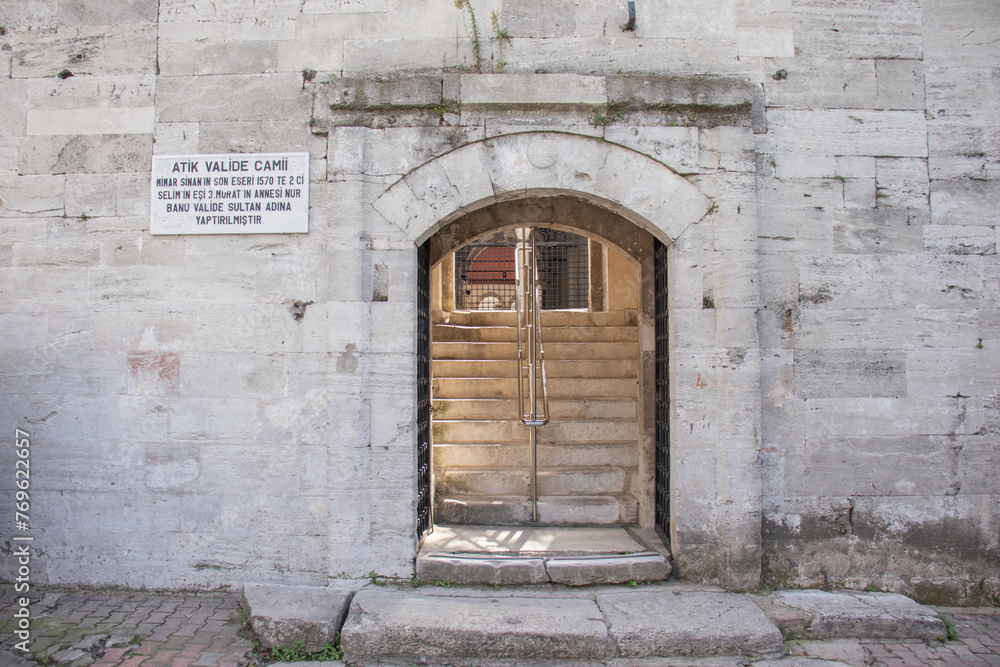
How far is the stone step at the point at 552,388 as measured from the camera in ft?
17.1

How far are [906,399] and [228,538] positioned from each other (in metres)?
4.04

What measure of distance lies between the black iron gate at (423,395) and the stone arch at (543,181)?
33 cm

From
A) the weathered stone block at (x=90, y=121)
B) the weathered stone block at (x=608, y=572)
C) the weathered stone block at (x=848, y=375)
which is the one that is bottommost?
the weathered stone block at (x=608, y=572)

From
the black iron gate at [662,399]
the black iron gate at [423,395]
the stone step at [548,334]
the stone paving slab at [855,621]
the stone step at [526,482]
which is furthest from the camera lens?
the stone step at [548,334]

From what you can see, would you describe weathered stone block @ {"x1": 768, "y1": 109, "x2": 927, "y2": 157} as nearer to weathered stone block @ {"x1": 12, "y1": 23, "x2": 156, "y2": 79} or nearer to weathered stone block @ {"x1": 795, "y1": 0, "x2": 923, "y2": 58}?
weathered stone block @ {"x1": 795, "y1": 0, "x2": 923, "y2": 58}

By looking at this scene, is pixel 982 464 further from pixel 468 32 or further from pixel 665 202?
pixel 468 32

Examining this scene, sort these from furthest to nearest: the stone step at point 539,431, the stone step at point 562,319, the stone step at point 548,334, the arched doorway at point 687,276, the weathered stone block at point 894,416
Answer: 1. the stone step at point 562,319
2. the stone step at point 548,334
3. the stone step at point 539,431
4. the weathered stone block at point 894,416
5. the arched doorway at point 687,276

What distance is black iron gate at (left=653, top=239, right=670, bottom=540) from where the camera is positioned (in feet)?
12.0

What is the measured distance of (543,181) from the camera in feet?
10.8

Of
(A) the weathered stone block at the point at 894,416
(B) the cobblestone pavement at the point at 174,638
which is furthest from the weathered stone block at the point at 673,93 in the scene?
(B) the cobblestone pavement at the point at 174,638

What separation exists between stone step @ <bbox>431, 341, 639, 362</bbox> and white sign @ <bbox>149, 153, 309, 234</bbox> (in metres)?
2.57

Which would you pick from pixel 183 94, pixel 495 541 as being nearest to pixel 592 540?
pixel 495 541

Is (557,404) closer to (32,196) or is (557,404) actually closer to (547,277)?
(547,277)

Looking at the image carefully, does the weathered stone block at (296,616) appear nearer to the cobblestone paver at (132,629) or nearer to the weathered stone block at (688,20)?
the cobblestone paver at (132,629)
